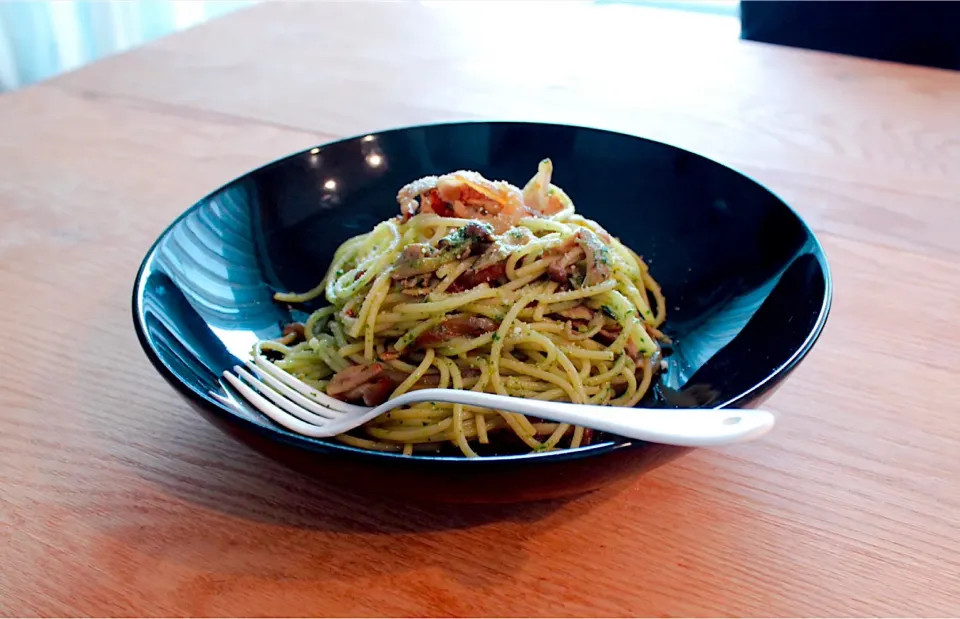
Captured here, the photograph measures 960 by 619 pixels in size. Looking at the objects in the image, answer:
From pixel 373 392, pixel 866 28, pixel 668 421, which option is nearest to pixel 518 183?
pixel 373 392

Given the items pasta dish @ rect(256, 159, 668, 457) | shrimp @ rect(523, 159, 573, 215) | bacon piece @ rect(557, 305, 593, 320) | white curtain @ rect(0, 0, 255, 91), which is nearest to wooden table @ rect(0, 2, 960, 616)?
pasta dish @ rect(256, 159, 668, 457)

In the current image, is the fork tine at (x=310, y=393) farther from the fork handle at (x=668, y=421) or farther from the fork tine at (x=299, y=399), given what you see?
the fork handle at (x=668, y=421)

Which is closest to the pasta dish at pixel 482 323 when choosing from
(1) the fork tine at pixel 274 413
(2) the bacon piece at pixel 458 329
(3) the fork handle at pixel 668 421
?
(2) the bacon piece at pixel 458 329

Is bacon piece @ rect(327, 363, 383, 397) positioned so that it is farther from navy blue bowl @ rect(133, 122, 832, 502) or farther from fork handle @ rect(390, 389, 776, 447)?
fork handle @ rect(390, 389, 776, 447)

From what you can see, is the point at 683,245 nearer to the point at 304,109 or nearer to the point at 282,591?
the point at 282,591

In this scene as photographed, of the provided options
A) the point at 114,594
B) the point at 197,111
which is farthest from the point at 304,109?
the point at 114,594

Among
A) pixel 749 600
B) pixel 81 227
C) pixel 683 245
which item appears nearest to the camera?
pixel 749 600

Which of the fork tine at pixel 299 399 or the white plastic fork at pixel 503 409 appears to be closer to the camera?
the white plastic fork at pixel 503 409
